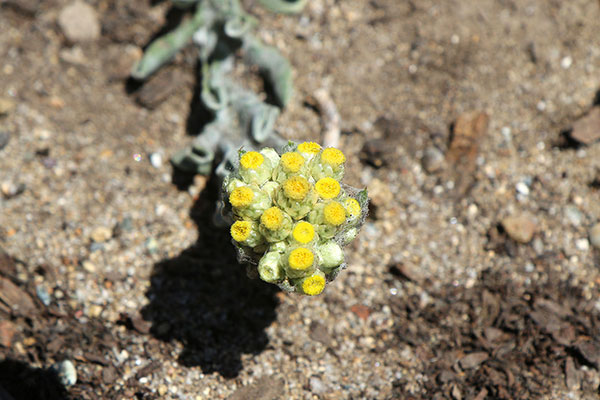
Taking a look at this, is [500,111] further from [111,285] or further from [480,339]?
[111,285]

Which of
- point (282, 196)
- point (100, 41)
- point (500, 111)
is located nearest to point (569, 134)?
point (500, 111)

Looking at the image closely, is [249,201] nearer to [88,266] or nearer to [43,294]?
[88,266]

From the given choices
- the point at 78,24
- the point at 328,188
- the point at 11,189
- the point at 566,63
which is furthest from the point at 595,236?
the point at 78,24

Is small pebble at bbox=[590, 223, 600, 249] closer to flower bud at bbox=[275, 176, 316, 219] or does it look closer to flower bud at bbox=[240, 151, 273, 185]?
flower bud at bbox=[275, 176, 316, 219]

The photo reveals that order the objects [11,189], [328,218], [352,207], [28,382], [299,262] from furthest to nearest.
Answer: [11,189] < [28,382] < [352,207] < [328,218] < [299,262]

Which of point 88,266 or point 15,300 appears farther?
point 88,266

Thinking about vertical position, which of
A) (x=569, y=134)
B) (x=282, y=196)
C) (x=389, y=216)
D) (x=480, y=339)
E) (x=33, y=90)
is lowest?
(x=480, y=339)
